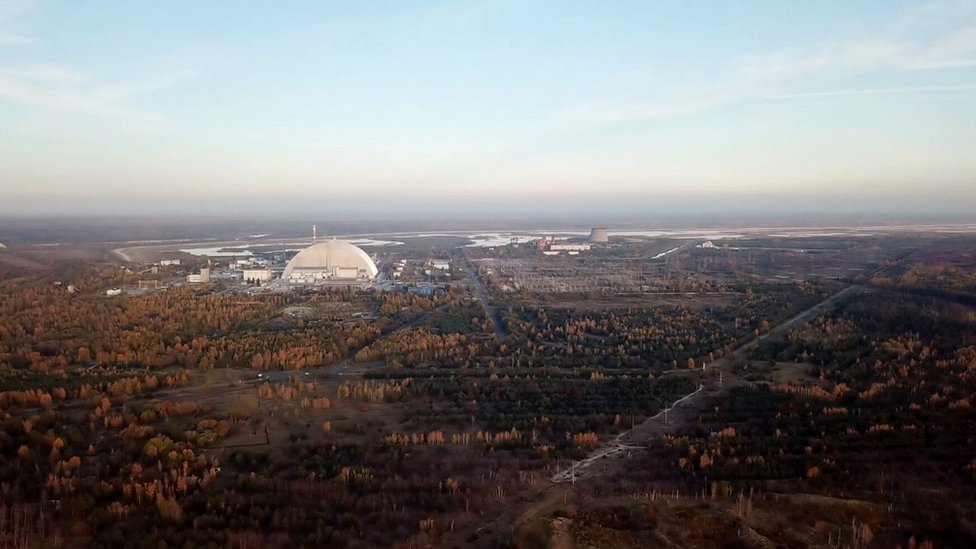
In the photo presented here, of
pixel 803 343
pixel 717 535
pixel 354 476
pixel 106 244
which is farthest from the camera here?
pixel 106 244

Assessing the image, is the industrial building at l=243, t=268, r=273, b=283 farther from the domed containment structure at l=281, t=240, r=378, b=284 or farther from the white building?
the domed containment structure at l=281, t=240, r=378, b=284

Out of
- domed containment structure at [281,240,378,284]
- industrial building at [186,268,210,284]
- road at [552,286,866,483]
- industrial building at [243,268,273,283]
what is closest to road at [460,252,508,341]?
domed containment structure at [281,240,378,284]

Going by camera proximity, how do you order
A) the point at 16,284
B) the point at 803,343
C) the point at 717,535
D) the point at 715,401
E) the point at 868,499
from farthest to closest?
→ the point at 16,284 → the point at 803,343 → the point at 715,401 → the point at 868,499 → the point at 717,535

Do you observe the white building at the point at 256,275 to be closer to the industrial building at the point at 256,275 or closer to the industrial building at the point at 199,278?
the industrial building at the point at 256,275

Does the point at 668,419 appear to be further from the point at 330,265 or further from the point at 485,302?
the point at 330,265

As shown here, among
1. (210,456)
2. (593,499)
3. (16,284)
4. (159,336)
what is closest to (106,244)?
(16,284)

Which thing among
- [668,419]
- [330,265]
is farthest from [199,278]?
[668,419]

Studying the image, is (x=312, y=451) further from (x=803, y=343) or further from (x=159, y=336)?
(x=803, y=343)
